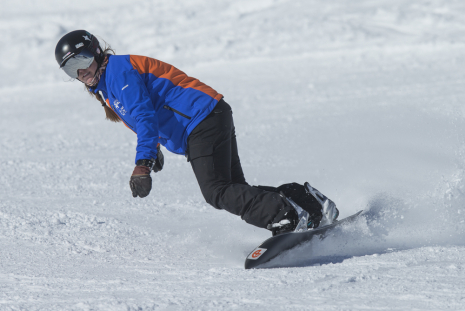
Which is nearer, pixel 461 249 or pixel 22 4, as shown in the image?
pixel 461 249

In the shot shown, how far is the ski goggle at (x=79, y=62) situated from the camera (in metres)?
2.85

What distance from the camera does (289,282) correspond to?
7.71 feet

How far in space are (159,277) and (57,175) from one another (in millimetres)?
2809

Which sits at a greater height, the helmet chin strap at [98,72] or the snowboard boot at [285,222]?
the helmet chin strap at [98,72]

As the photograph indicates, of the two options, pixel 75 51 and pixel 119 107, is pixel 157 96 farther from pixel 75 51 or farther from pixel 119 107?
pixel 75 51

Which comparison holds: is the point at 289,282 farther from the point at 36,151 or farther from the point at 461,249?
the point at 36,151

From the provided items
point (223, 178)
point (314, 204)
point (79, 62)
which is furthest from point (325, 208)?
point (79, 62)

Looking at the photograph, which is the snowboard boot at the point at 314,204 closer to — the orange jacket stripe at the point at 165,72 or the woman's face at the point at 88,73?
the orange jacket stripe at the point at 165,72

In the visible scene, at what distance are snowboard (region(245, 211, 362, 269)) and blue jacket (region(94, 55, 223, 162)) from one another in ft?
2.61

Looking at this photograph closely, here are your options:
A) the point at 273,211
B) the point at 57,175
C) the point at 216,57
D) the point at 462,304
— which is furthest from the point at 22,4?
the point at 462,304

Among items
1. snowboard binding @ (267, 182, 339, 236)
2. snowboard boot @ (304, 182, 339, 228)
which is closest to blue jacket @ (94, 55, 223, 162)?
snowboard binding @ (267, 182, 339, 236)

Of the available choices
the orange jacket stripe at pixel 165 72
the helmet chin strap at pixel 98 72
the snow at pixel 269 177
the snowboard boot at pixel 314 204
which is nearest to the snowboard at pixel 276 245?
the snow at pixel 269 177

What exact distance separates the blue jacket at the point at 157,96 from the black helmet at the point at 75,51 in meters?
0.12

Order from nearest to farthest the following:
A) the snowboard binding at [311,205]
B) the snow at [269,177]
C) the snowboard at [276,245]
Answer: the snow at [269,177], the snowboard at [276,245], the snowboard binding at [311,205]
